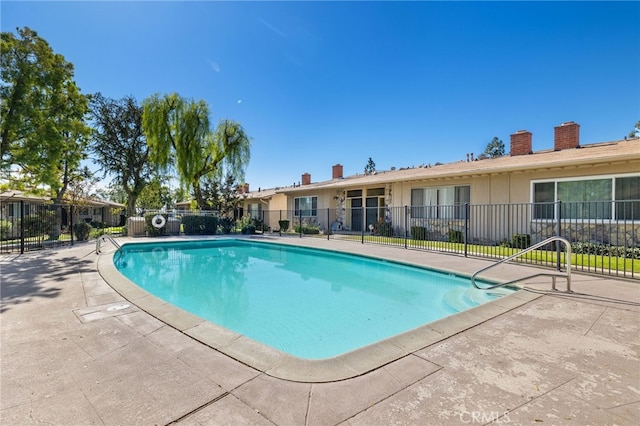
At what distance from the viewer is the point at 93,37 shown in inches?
441

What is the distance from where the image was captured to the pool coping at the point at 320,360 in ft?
8.91

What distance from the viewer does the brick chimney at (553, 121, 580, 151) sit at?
12984mm

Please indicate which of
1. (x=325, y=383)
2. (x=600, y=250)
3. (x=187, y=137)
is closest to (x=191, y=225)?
(x=187, y=137)

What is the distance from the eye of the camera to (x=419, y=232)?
15406 mm

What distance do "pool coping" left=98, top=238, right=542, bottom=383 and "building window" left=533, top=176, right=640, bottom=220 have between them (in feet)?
24.6

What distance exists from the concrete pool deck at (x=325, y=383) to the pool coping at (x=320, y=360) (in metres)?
0.09

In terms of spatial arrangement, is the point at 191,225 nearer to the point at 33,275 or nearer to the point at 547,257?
the point at 33,275

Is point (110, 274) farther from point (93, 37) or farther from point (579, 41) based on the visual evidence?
point (579, 41)

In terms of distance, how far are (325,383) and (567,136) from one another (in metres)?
16.1

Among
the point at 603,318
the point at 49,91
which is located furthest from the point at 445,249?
the point at 49,91

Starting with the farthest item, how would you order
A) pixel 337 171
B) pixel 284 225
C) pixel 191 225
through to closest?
1. pixel 337 171
2. pixel 284 225
3. pixel 191 225

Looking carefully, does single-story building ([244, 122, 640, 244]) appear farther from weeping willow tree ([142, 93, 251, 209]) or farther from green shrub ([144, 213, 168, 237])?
green shrub ([144, 213, 168, 237])

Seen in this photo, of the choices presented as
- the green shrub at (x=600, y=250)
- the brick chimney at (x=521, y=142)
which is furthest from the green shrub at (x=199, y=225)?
the green shrub at (x=600, y=250)

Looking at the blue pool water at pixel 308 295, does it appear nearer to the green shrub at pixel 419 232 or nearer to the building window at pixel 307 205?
the green shrub at pixel 419 232
